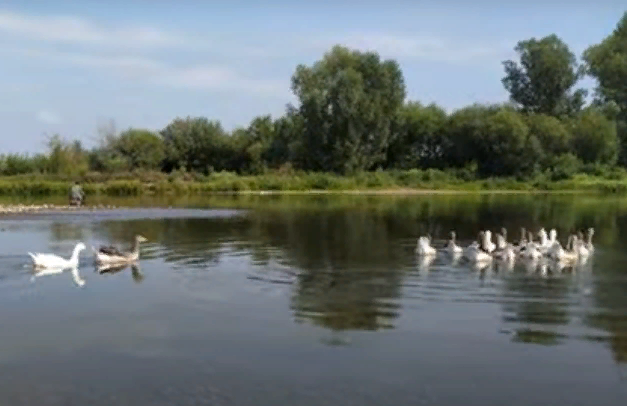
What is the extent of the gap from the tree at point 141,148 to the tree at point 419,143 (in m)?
22.4

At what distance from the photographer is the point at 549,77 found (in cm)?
9981

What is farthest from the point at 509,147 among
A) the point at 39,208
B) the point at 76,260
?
the point at 76,260

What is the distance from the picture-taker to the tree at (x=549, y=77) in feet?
327

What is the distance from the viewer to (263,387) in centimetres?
1316

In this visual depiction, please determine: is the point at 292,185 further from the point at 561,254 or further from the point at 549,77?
the point at 561,254

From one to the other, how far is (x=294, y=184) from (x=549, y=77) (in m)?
33.4

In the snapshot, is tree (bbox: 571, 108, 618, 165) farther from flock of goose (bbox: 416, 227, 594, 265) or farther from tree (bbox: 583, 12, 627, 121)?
flock of goose (bbox: 416, 227, 594, 265)

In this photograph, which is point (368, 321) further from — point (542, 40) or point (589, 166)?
point (542, 40)

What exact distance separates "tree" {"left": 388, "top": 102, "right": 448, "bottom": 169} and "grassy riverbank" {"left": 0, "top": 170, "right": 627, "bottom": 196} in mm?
7206

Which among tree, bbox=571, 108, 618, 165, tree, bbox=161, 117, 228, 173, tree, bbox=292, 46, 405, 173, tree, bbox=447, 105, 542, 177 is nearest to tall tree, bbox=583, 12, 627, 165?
tree, bbox=571, 108, 618, 165

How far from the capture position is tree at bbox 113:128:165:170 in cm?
9369

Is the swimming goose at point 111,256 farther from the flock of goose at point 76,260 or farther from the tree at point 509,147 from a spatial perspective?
the tree at point 509,147

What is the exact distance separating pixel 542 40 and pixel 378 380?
91940 mm

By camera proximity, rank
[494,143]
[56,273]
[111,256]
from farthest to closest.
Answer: [494,143]
[111,256]
[56,273]
